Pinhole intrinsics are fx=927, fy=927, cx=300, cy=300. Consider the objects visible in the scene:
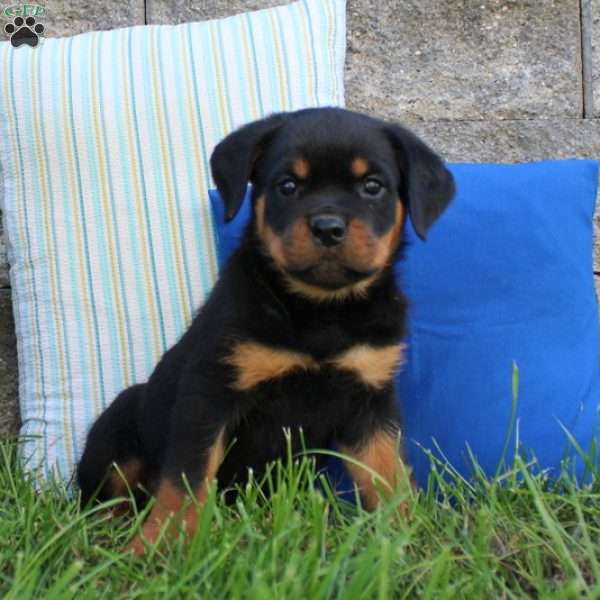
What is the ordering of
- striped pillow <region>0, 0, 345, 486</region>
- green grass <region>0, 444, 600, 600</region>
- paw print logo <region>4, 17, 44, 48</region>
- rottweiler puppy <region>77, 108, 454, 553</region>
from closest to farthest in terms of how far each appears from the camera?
green grass <region>0, 444, 600, 600</region>
rottweiler puppy <region>77, 108, 454, 553</region>
striped pillow <region>0, 0, 345, 486</region>
paw print logo <region>4, 17, 44, 48</region>

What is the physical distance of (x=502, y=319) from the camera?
2650 millimetres

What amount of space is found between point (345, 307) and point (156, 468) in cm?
75

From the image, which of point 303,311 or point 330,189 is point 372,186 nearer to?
point 330,189

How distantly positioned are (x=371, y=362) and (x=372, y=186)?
44cm

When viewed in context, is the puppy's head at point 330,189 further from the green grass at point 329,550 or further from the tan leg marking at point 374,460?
the green grass at point 329,550

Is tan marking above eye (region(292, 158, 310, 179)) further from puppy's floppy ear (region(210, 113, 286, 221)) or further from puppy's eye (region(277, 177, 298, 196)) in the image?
puppy's floppy ear (region(210, 113, 286, 221))

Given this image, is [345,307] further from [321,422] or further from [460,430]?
[460,430]

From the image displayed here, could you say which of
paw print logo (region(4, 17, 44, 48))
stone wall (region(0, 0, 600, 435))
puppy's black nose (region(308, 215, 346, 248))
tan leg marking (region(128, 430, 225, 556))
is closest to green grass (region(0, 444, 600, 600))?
tan leg marking (region(128, 430, 225, 556))

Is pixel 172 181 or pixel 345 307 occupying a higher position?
pixel 172 181

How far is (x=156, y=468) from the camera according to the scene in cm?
266

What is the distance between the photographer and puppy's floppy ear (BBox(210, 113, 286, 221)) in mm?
2314

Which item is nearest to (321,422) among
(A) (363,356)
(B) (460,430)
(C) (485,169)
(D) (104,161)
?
(A) (363,356)

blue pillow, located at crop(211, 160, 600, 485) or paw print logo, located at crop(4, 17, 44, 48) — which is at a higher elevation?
paw print logo, located at crop(4, 17, 44, 48)

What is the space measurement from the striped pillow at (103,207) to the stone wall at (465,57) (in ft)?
1.36
